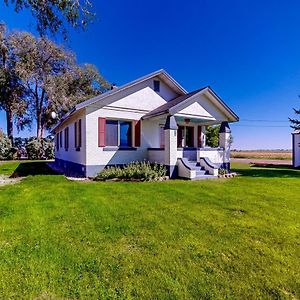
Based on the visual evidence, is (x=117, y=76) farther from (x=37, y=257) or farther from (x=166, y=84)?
(x=37, y=257)

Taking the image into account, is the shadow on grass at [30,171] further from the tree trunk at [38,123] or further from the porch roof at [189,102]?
the tree trunk at [38,123]

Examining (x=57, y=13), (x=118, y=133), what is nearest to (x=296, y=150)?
(x=118, y=133)

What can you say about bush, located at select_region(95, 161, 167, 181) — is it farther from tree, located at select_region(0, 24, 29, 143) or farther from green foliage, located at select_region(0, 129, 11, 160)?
tree, located at select_region(0, 24, 29, 143)

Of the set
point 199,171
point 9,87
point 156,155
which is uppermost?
point 9,87

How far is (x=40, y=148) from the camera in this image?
2588 centimetres

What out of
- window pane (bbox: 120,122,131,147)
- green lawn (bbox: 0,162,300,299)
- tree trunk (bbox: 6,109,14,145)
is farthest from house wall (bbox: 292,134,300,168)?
tree trunk (bbox: 6,109,14,145)

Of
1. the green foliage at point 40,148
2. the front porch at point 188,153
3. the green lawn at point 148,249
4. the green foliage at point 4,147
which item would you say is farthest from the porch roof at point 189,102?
the green foliage at point 4,147

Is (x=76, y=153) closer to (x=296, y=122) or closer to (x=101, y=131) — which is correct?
(x=101, y=131)

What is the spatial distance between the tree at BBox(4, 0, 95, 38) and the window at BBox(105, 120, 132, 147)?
7221 mm

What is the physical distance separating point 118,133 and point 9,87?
809 inches

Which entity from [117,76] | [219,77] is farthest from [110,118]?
[117,76]

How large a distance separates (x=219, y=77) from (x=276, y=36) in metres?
8.81

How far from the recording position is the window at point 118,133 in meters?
11.8

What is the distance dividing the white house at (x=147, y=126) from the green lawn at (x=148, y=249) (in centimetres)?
510
